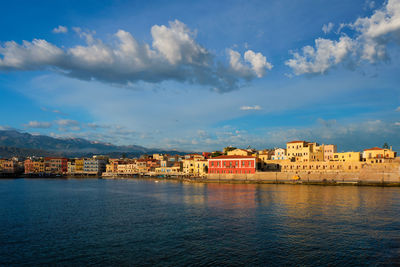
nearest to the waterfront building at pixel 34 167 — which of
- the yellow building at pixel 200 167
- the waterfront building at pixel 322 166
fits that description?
the yellow building at pixel 200 167

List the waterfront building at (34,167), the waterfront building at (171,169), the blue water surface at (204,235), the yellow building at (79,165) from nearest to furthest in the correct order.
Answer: the blue water surface at (204,235) < the waterfront building at (171,169) < the yellow building at (79,165) < the waterfront building at (34,167)

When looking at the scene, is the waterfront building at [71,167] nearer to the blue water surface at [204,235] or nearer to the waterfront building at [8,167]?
the waterfront building at [8,167]

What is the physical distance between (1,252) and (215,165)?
80.9m

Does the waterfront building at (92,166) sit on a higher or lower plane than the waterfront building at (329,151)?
lower

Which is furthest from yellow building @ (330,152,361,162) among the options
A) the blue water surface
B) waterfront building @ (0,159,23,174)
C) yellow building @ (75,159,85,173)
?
waterfront building @ (0,159,23,174)

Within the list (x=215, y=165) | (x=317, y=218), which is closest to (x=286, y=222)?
(x=317, y=218)

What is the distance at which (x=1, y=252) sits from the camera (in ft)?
69.4

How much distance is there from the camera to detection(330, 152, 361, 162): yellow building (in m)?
84.8

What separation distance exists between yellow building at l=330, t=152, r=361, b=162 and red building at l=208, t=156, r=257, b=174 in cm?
2506

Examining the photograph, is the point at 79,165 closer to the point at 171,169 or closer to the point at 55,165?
the point at 55,165

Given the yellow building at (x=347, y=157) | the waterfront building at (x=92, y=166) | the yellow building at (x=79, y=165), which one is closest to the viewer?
the yellow building at (x=347, y=157)

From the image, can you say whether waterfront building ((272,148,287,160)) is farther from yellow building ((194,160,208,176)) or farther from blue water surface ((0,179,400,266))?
blue water surface ((0,179,400,266))

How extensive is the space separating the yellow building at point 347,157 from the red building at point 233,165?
82.2 feet

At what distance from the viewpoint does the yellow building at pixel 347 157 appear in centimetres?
8481
